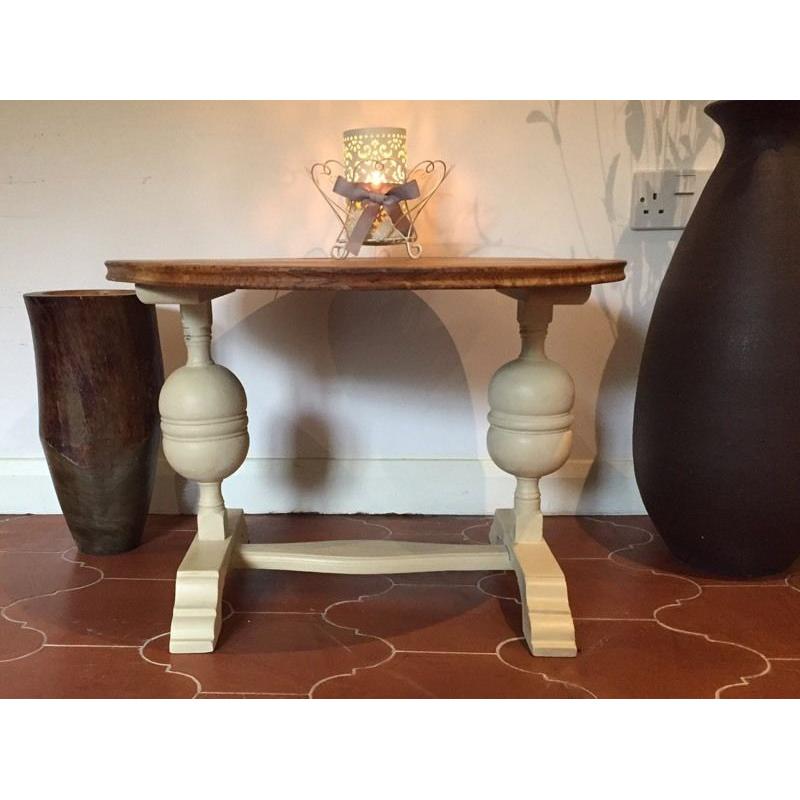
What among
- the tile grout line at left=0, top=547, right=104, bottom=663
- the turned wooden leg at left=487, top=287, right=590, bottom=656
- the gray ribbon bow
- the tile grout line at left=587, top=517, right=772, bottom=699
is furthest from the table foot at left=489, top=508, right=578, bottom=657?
the tile grout line at left=0, top=547, right=104, bottom=663

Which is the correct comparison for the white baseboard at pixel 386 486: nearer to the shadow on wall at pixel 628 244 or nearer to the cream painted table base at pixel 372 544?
the shadow on wall at pixel 628 244

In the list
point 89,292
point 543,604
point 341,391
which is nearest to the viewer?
point 543,604

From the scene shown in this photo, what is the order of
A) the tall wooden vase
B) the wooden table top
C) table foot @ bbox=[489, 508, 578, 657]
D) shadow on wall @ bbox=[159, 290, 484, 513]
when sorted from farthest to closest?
shadow on wall @ bbox=[159, 290, 484, 513]
the tall wooden vase
table foot @ bbox=[489, 508, 578, 657]
the wooden table top

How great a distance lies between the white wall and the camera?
1356 millimetres

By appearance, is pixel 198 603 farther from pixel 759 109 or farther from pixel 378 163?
pixel 759 109

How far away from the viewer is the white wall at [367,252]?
4.45ft

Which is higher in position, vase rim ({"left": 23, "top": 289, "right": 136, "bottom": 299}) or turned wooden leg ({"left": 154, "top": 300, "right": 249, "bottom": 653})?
vase rim ({"left": 23, "top": 289, "right": 136, "bottom": 299})

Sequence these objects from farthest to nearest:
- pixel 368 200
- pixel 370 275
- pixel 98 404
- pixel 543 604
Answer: pixel 98 404, pixel 368 200, pixel 543 604, pixel 370 275

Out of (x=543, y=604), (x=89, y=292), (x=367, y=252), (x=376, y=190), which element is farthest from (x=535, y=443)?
(x=89, y=292)

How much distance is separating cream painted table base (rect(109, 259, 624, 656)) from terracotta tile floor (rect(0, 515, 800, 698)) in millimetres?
57

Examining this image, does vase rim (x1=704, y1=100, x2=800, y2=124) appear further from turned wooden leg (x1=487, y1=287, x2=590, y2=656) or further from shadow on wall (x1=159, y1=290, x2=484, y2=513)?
shadow on wall (x1=159, y1=290, x2=484, y2=513)

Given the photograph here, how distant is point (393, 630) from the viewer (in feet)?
3.40

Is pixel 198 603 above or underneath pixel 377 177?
underneath

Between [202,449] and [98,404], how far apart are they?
0.98 feet
